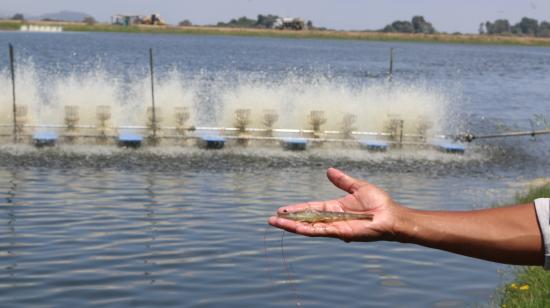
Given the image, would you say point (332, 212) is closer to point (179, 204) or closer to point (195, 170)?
point (179, 204)

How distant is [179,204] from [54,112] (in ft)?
71.8

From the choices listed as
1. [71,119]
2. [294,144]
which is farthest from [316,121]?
[71,119]

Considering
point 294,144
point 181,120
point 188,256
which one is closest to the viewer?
point 188,256

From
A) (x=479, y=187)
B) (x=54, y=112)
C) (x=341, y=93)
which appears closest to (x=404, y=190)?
(x=479, y=187)

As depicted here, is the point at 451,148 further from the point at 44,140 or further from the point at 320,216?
the point at 320,216

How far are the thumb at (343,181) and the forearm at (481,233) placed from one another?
0.32 meters

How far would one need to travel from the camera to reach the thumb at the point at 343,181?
3.93m

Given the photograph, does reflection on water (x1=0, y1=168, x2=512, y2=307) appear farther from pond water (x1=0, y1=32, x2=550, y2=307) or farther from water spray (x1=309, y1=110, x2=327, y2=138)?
water spray (x1=309, y1=110, x2=327, y2=138)

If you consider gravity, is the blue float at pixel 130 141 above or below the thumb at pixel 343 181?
below

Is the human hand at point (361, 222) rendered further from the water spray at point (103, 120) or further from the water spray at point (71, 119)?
the water spray at point (71, 119)

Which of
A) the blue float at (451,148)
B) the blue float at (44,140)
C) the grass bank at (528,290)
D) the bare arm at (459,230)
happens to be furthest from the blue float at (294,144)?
the bare arm at (459,230)

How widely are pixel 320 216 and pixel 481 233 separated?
72 cm

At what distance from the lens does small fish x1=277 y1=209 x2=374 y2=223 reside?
3791 mm

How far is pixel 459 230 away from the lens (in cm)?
370
